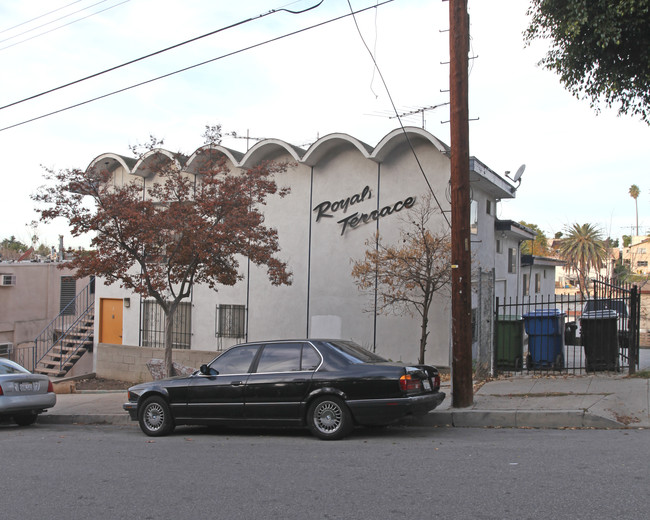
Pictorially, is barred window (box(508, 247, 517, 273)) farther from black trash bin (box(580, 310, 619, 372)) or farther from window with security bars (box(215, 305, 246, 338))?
window with security bars (box(215, 305, 246, 338))

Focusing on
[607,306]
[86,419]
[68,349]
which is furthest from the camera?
[68,349]

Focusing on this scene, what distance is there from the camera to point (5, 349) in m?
25.2

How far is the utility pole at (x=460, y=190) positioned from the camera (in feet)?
31.9

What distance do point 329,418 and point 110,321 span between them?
586 inches

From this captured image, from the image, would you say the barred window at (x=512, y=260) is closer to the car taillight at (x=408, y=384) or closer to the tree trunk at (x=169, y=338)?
the tree trunk at (x=169, y=338)

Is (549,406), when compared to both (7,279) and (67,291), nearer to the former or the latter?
(7,279)

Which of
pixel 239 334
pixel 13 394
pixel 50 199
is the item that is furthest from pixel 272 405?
pixel 239 334

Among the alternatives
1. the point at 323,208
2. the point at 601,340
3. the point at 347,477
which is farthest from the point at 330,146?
the point at 347,477

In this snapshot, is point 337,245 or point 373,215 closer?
point 373,215

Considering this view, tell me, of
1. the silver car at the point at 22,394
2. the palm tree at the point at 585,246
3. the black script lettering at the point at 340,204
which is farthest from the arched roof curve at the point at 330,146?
the palm tree at the point at 585,246

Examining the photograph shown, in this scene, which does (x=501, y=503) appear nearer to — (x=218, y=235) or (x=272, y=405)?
(x=272, y=405)

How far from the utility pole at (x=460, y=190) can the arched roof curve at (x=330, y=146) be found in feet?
20.1

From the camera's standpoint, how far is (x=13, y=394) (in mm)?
11586

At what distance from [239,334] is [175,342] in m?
2.39
